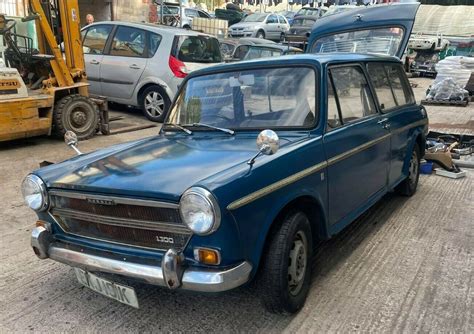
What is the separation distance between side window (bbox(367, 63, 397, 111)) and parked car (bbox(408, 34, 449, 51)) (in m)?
13.8

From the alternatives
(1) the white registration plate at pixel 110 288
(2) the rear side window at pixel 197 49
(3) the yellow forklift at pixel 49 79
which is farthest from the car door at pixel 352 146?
(2) the rear side window at pixel 197 49

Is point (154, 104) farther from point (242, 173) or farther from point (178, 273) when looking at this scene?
point (178, 273)

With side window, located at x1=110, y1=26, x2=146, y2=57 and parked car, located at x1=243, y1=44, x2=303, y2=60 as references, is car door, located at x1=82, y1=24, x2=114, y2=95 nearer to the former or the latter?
side window, located at x1=110, y1=26, x2=146, y2=57

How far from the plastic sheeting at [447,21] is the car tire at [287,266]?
18.6 metres

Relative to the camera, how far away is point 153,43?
9117 mm

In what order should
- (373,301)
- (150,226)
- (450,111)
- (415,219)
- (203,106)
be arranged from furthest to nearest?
(450,111) → (415,219) → (203,106) → (373,301) → (150,226)

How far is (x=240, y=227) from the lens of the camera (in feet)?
8.30

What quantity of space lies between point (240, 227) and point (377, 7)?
21.4 feet

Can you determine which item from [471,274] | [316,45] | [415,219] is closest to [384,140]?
[415,219]

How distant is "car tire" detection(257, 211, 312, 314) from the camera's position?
2.75 m

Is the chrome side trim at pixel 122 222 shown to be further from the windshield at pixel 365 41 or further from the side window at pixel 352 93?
the windshield at pixel 365 41

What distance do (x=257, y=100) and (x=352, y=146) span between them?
0.82 m

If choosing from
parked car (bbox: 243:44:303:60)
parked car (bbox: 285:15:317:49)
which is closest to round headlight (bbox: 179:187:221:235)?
parked car (bbox: 243:44:303:60)

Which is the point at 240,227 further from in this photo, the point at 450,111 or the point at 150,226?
the point at 450,111
